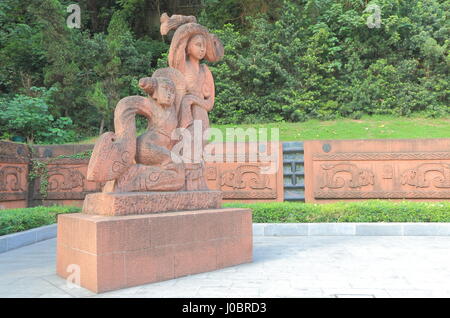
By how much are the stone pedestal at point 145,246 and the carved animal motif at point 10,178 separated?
6115 mm

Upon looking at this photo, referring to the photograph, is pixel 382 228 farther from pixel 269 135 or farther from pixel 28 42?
pixel 28 42

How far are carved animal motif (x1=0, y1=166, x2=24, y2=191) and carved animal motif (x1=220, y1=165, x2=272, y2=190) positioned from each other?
5714 mm

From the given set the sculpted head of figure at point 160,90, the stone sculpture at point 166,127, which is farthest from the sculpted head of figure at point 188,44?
the sculpted head of figure at point 160,90

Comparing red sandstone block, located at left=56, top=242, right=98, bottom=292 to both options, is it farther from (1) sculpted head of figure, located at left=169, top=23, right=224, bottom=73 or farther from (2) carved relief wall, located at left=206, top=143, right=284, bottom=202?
(2) carved relief wall, located at left=206, top=143, right=284, bottom=202

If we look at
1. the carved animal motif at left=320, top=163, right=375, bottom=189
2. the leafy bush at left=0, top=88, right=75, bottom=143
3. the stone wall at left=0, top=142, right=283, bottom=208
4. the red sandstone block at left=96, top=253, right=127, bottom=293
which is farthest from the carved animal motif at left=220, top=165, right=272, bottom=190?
the leafy bush at left=0, top=88, right=75, bottom=143

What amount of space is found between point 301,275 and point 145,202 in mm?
2123

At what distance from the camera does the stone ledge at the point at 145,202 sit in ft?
14.6

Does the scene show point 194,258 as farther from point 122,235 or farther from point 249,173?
point 249,173

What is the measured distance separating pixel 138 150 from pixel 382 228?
5.76m

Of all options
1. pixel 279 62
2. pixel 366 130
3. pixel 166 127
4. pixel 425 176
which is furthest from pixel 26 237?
pixel 279 62

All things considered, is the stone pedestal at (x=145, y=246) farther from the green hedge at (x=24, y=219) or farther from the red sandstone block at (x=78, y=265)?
the green hedge at (x=24, y=219)

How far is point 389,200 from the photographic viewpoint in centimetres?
989

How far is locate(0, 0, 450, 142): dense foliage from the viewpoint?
16344 millimetres

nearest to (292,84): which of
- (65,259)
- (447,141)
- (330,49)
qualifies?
(330,49)
